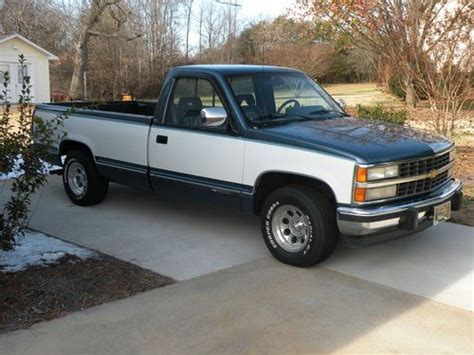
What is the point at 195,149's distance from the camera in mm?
5902

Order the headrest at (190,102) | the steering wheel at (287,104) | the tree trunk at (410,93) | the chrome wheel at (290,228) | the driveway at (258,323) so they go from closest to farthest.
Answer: the driveway at (258,323)
the chrome wheel at (290,228)
the steering wheel at (287,104)
the headrest at (190,102)
the tree trunk at (410,93)

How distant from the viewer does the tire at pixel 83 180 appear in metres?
7.30

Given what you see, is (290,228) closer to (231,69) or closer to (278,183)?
(278,183)

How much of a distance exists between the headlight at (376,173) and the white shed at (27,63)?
29.1 m

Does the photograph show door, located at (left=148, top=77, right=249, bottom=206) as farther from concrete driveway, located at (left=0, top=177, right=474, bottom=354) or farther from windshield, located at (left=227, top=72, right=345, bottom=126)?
concrete driveway, located at (left=0, top=177, right=474, bottom=354)

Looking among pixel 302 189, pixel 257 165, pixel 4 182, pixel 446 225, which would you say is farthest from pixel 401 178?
pixel 4 182

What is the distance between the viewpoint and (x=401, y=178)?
4.87 metres

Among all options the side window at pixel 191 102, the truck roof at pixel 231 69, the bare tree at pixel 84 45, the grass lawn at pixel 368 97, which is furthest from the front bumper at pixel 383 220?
the bare tree at pixel 84 45

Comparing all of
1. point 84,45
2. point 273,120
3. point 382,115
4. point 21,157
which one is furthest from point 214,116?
point 84,45

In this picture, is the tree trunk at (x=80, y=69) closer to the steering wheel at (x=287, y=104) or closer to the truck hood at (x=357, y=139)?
the steering wheel at (x=287, y=104)

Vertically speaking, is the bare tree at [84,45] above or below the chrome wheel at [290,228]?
above

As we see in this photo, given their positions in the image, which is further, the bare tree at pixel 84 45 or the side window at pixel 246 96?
the bare tree at pixel 84 45

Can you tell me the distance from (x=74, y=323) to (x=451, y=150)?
405 centimetres

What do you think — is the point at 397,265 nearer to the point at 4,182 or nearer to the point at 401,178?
the point at 401,178
